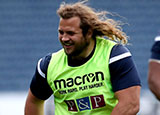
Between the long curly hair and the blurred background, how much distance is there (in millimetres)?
8524

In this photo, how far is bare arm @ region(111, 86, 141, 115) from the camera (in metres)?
4.26

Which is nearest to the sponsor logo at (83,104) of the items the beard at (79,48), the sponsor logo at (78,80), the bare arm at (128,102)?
the sponsor logo at (78,80)

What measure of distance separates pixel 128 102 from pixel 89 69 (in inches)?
19.4

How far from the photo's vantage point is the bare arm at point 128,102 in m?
4.26

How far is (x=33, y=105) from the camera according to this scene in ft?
16.5

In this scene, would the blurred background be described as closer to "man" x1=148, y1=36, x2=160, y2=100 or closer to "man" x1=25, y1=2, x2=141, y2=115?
"man" x1=25, y1=2, x2=141, y2=115

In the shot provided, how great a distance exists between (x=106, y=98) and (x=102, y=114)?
0.16 metres

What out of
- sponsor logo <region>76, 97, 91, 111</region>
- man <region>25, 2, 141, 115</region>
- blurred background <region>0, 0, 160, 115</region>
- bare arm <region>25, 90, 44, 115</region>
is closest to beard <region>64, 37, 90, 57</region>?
man <region>25, 2, 141, 115</region>

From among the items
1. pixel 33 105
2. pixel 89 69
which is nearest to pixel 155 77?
pixel 89 69

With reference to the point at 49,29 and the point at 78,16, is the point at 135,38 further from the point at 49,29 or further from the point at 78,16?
the point at 78,16

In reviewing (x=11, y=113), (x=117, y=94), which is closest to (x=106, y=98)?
(x=117, y=94)

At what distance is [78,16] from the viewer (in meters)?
4.41

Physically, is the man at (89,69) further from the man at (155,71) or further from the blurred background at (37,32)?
the blurred background at (37,32)

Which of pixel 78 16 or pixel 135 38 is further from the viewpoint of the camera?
pixel 135 38
